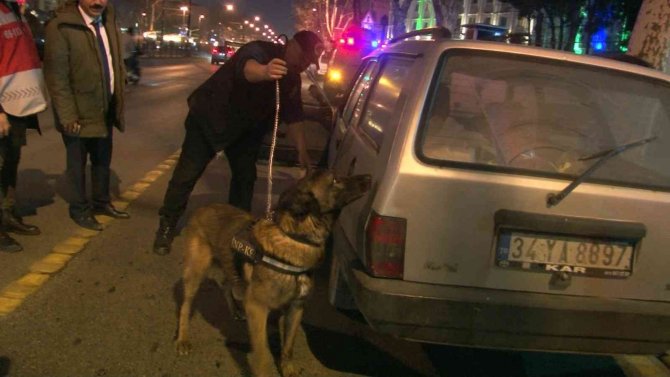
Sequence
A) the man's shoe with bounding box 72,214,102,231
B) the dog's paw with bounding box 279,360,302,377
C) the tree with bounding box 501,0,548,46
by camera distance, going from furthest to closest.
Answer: the tree with bounding box 501,0,548,46, the man's shoe with bounding box 72,214,102,231, the dog's paw with bounding box 279,360,302,377

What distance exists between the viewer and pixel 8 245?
496 cm

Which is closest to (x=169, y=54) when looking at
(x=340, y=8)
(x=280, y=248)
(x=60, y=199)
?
(x=340, y=8)

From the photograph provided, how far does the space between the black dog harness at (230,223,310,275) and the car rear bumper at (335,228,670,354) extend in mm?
323

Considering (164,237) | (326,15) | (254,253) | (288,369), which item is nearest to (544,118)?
(254,253)

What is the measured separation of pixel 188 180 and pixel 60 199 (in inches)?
90.4

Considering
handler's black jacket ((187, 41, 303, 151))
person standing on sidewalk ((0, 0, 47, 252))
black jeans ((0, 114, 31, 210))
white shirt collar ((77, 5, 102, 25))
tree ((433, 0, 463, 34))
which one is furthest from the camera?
tree ((433, 0, 463, 34))

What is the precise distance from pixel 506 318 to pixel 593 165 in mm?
848

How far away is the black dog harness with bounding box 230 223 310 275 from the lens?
3.09 metres

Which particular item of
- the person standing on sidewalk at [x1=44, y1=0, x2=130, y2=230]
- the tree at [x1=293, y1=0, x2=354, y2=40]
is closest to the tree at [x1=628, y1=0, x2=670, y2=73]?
the person standing on sidewalk at [x1=44, y1=0, x2=130, y2=230]

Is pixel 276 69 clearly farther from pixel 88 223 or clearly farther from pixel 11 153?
pixel 88 223

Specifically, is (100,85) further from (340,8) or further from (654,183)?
(340,8)

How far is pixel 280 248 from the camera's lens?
3.10 m

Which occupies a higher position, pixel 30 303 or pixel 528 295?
pixel 528 295

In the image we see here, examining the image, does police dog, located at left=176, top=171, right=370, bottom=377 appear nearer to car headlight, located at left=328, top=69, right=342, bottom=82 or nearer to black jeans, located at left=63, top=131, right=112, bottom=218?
black jeans, located at left=63, top=131, right=112, bottom=218
